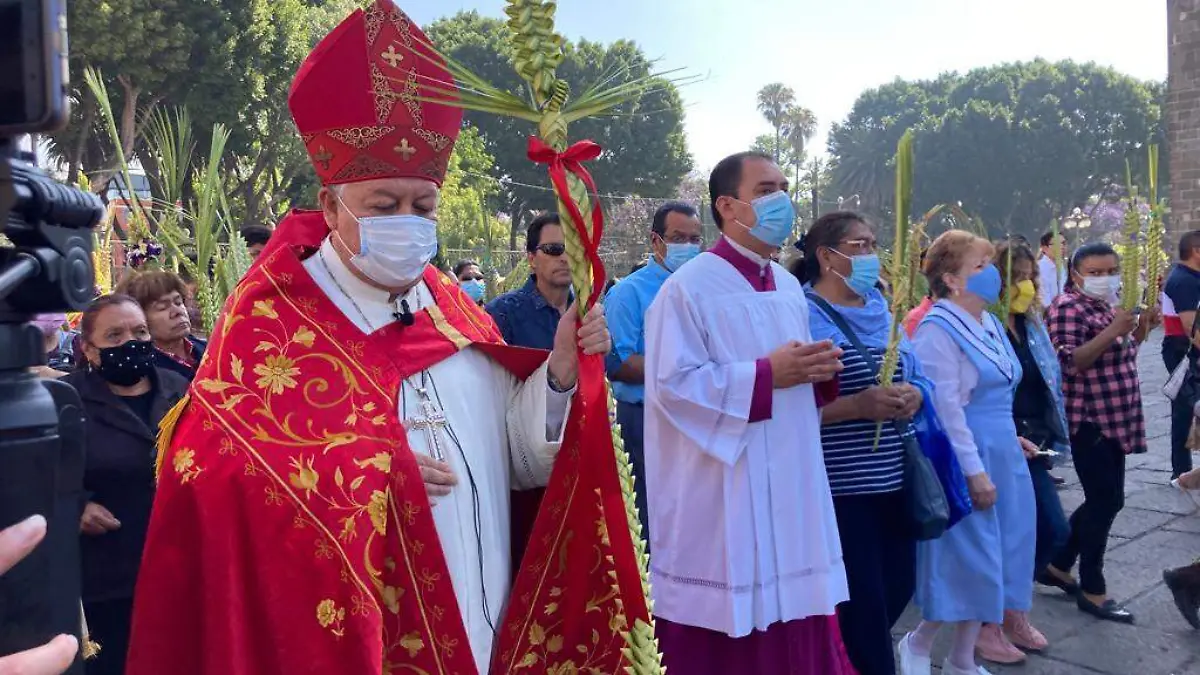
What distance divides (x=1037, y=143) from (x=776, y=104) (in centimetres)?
1972

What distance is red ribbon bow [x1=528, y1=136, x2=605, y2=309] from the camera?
5.74ft

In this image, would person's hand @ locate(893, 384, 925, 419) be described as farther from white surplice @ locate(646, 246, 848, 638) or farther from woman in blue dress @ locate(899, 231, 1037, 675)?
woman in blue dress @ locate(899, 231, 1037, 675)

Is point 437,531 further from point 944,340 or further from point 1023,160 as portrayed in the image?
point 1023,160

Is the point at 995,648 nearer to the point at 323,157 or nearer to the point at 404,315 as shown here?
the point at 404,315

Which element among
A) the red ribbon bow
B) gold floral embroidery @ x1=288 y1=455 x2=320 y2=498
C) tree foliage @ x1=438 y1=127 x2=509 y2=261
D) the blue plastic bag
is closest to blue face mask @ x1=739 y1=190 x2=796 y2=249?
the blue plastic bag

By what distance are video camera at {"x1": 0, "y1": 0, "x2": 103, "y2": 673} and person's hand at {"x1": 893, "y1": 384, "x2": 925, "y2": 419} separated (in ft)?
9.52

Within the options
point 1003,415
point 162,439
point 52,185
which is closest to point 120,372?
point 162,439

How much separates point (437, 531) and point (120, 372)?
207cm

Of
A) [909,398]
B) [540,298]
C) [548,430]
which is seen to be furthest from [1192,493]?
[548,430]

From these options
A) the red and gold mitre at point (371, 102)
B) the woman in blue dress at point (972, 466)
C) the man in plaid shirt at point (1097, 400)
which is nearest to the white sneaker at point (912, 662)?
the woman in blue dress at point (972, 466)

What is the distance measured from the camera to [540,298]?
502 centimetres

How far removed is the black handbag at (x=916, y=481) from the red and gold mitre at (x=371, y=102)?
1843mm

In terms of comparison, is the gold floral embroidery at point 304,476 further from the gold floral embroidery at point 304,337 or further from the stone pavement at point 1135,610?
the stone pavement at point 1135,610

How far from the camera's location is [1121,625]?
4.93 metres
